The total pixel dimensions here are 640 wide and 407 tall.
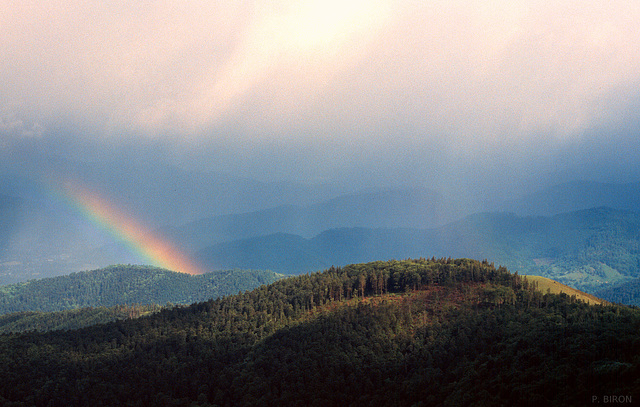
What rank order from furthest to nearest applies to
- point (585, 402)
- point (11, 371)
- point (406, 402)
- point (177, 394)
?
point (11, 371) < point (177, 394) < point (406, 402) < point (585, 402)

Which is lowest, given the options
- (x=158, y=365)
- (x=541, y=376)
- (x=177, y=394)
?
(x=541, y=376)

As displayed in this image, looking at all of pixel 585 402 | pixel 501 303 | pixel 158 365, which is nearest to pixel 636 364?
pixel 585 402

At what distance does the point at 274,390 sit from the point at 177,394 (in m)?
37.1

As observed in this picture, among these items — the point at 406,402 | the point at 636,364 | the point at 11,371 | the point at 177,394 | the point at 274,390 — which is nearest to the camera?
the point at 636,364

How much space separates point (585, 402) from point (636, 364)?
59.1 ft

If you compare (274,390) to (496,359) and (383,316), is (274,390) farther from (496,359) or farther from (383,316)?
(496,359)

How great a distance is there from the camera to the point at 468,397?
127062 millimetres

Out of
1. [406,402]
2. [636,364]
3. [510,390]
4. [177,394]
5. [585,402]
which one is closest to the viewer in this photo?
[585,402]

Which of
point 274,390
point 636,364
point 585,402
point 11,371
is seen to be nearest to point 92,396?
point 11,371

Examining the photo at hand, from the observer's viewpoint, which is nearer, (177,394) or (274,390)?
(274,390)

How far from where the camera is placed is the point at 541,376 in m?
126

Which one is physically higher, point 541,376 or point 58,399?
point 58,399

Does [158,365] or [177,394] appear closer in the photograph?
[177,394]

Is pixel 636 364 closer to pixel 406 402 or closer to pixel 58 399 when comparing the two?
pixel 406 402
